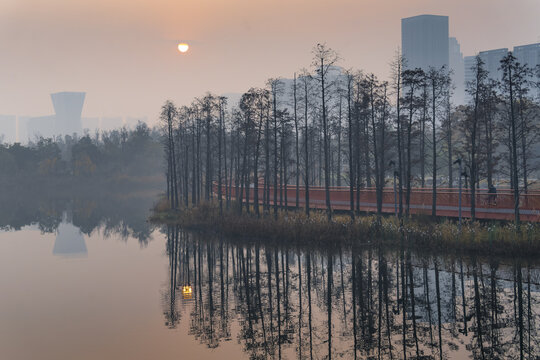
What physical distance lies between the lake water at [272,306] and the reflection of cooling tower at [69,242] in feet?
9.70

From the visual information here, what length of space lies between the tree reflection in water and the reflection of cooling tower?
985cm

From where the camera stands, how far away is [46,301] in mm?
18562

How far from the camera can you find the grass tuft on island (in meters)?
22.4

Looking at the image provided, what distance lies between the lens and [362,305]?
15773 millimetres

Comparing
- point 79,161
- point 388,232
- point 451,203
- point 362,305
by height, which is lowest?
point 362,305

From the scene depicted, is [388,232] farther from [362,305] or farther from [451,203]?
[362,305]

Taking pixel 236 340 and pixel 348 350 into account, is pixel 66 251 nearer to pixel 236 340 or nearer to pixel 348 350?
pixel 236 340

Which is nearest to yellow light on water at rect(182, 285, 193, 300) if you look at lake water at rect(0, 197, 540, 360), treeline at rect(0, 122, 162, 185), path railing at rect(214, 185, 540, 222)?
lake water at rect(0, 197, 540, 360)

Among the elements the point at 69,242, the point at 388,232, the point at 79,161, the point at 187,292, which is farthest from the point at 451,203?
the point at 79,161

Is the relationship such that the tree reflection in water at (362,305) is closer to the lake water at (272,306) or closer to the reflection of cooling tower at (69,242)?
the lake water at (272,306)

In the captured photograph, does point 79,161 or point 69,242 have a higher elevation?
point 79,161

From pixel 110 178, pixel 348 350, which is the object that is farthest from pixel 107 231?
pixel 110 178

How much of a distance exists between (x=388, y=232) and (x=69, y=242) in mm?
21933

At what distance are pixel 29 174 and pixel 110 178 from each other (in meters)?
17.3
